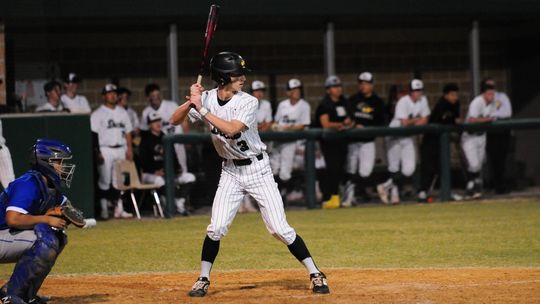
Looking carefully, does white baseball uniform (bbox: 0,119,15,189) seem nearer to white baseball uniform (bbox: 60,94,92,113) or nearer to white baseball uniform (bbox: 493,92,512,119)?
white baseball uniform (bbox: 60,94,92,113)

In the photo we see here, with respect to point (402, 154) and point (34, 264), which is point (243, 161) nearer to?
point (34, 264)

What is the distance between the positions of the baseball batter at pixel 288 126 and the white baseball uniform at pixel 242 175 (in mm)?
6520

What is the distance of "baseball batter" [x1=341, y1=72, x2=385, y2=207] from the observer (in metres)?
14.4

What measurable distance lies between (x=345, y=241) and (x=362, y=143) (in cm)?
388

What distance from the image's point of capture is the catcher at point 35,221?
6.35 m

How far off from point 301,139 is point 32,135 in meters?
3.62

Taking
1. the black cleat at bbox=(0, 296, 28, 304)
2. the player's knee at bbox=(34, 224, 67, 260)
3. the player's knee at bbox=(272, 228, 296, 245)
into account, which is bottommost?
the black cleat at bbox=(0, 296, 28, 304)

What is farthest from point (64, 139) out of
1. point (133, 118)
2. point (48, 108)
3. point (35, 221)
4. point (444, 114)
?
point (35, 221)

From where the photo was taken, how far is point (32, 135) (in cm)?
1255

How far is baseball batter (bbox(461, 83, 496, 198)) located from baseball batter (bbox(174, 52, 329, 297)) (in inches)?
314

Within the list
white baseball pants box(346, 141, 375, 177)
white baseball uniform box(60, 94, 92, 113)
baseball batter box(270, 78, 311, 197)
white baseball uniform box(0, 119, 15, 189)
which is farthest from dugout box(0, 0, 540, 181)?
white baseball uniform box(0, 119, 15, 189)

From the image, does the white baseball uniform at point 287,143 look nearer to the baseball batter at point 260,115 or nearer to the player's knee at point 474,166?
the baseball batter at point 260,115

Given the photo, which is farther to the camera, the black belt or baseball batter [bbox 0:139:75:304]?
the black belt

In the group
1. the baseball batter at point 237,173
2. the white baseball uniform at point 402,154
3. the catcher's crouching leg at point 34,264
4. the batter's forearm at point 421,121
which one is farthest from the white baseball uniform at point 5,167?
the batter's forearm at point 421,121
